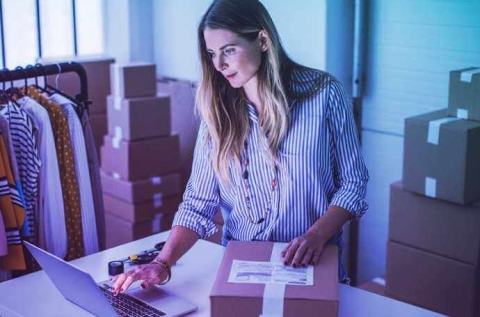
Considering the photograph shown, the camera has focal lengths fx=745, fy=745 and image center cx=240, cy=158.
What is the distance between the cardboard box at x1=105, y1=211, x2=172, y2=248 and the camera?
3908 millimetres

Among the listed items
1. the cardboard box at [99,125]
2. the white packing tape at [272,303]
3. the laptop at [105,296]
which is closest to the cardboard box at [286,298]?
the white packing tape at [272,303]

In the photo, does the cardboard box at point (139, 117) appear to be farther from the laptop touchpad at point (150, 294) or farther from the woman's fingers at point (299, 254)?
the woman's fingers at point (299, 254)

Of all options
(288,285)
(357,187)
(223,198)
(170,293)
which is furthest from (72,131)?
(288,285)

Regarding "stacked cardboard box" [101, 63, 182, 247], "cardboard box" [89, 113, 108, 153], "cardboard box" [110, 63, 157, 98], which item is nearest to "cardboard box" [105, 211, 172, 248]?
"stacked cardboard box" [101, 63, 182, 247]

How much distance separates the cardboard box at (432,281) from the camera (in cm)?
304

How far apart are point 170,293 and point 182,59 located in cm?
275

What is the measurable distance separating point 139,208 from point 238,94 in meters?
1.87

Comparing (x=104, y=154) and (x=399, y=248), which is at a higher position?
(x=104, y=154)

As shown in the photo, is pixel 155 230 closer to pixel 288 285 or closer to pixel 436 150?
pixel 436 150

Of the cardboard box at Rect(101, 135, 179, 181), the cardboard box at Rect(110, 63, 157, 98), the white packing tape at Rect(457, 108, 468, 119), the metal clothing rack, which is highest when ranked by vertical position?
the metal clothing rack

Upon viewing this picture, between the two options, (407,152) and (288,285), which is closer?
(288,285)

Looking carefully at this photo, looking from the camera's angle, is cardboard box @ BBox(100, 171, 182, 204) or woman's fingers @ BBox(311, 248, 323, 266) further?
cardboard box @ BBox(100, 171, 182, 204)

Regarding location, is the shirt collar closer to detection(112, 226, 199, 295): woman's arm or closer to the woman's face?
the woman's face

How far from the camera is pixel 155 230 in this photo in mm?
3986
